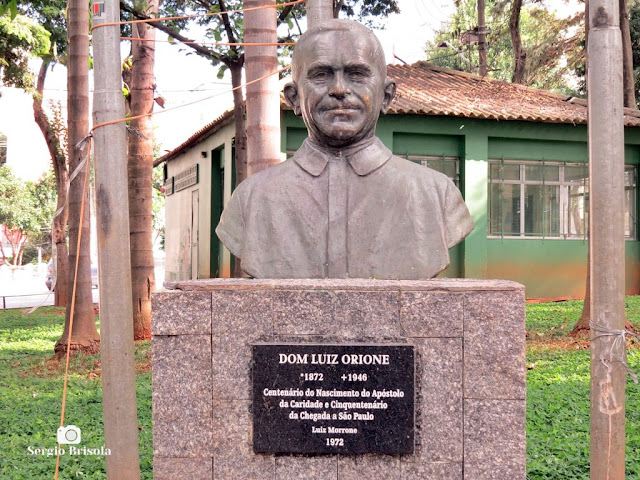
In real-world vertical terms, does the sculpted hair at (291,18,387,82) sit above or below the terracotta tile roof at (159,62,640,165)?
below

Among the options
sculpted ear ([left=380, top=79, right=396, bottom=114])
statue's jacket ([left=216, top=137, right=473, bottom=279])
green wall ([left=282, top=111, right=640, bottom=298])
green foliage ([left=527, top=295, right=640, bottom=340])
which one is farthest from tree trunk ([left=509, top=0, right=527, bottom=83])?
statue's jacket ([left=216, top=137, right=473, bottom=279])

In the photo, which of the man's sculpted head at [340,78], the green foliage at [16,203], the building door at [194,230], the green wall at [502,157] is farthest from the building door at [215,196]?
the green foliage at [16,203]

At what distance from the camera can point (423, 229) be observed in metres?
3.28

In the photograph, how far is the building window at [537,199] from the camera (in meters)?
13.6

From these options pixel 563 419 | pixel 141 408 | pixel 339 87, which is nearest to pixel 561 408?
pixel 563 419

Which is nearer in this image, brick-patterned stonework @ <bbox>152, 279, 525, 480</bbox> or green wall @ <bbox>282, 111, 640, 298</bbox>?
Result: brick-patterned stonework @ <bbox>152, 279, 525, 480</bbox>

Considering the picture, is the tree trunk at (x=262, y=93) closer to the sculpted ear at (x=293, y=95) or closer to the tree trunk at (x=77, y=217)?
the sculpted ear at (x=293, y=95)

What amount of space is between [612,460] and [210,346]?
1727 mm

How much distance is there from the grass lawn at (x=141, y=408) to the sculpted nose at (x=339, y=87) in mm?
2460

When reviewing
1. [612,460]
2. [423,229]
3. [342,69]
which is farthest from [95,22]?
[612,460]

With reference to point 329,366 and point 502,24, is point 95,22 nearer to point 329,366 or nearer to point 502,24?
point 329,366

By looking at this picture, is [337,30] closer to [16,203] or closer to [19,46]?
[19,46]

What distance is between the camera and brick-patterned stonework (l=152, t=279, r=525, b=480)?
9.36ft

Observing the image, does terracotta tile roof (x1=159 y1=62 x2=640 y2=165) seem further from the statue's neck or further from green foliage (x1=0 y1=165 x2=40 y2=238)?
green foliage (x1=0 y1=165 x2=40 y2=238)
